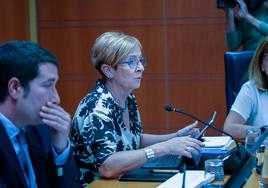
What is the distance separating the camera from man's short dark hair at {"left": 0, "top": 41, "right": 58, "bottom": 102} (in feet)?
5.39

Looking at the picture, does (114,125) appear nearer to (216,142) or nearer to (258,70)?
(216,142)

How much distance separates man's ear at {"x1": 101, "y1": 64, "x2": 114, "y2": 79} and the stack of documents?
Result: 0.55 m

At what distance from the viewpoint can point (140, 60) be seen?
2410mm

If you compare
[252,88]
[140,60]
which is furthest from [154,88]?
[140,60]

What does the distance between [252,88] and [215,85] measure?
2104 mm

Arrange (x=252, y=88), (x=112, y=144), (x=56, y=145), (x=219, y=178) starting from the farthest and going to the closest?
(x=252, y=88) < (x=112, y=144) < (x=219, y=178) < (x=56, y=145)

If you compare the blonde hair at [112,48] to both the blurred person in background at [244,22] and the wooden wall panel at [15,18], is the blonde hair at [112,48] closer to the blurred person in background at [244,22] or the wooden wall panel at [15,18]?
the blurred person in background at [244,22]

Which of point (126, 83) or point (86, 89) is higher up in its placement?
point (126, 83)

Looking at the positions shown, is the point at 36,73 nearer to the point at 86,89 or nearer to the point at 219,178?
the point at 219,178

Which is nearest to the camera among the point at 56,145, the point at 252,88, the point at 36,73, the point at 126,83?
the point at 36,73

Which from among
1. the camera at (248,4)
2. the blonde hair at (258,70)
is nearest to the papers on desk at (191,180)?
the blonde hair at (258,70)

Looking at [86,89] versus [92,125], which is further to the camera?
[86,89]

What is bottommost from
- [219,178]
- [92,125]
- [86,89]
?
[86,89]

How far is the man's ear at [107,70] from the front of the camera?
7.72 ft
